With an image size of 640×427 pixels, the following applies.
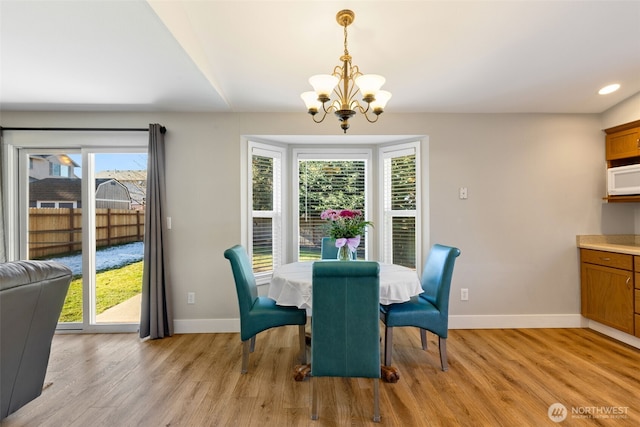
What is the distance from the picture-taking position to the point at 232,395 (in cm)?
205

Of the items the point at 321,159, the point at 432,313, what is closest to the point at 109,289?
the point at 321,159

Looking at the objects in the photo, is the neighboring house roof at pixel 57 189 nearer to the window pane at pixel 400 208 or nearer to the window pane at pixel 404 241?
the window pane at pixel 400 208

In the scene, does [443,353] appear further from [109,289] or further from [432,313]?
[109,289]

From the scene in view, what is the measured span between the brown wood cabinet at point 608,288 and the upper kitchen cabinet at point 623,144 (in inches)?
40.1

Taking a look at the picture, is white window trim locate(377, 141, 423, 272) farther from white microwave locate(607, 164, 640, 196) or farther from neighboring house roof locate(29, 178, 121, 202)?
neighboring house roof locate(29, 178, 121, 202)

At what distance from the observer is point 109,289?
328 cm

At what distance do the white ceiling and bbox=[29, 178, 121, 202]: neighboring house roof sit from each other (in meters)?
0.75

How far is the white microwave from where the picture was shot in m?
2.92

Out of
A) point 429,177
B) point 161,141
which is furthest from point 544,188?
point 161,141

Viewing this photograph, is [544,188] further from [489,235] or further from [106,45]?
[106,45]

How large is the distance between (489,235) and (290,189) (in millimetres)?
2391

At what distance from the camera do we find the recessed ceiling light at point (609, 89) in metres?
2.80

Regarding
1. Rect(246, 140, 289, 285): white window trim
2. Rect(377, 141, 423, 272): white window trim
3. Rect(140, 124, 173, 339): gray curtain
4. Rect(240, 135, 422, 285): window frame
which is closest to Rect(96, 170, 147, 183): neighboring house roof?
Rect(140, 124, 173, 339): gray curtain

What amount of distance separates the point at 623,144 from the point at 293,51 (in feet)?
11.4
